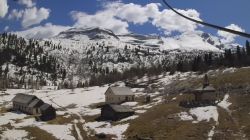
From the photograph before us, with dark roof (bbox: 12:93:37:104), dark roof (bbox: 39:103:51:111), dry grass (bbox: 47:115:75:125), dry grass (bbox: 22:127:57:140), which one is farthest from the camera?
dark roof (bbox: 12:93:37:104)

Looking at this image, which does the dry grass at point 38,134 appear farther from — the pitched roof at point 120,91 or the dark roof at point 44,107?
the pitched roof at point 120,91

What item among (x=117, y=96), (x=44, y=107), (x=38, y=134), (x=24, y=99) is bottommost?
(x=38, y=134)

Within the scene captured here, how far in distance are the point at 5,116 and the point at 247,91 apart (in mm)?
72944

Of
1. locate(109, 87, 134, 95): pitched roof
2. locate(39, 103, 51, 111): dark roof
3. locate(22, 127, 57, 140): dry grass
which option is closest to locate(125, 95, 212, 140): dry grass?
locate(22, 127, 57, 140): dry grass

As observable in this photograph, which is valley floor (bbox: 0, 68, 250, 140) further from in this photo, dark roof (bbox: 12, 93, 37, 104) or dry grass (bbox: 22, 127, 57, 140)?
dark roof (bbox: 12, 93, 37, 104)

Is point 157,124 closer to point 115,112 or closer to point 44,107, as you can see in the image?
point 115,112

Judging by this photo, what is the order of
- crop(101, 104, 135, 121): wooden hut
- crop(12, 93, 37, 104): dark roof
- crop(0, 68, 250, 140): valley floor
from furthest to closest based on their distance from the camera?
crop(12, 93, 37, 104): dark roof → crop(101, 104, 135, 121): wooden hut → crop(0, 68, 250, 140): valley floor

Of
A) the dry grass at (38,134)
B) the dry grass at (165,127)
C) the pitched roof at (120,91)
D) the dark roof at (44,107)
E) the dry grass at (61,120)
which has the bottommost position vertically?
the dry grass at (38,134)

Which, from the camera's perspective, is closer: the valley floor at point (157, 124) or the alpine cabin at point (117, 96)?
the valley floor at point (157, 124)

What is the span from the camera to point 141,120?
10219 cm

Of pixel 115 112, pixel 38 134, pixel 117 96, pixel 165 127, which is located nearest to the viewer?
pixel 165 127

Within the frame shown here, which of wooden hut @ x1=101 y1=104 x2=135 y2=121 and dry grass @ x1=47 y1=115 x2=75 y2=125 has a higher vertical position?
wooden hut @ x1=101 y1=104 x2=135 y2=121

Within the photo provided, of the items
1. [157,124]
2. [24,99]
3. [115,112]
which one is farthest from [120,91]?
[157,124]

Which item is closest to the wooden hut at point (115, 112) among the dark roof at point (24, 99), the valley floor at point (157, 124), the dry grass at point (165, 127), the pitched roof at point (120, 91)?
the valley floor at point (157, 124)
